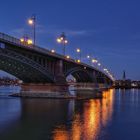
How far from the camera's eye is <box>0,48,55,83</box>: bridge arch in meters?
65.0

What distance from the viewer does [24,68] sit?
2990 inches

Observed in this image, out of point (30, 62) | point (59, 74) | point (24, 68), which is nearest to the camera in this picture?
point (30, 62)

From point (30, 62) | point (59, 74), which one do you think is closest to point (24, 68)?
point (30, 62)

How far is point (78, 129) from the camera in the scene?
1312 inches

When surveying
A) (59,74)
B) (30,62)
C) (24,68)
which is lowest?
(59,74)

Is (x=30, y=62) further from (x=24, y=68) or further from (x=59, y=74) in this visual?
(x=59, y=74)

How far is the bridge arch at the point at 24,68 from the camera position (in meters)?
65.0

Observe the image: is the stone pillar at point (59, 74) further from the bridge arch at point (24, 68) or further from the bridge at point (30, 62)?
the bridge arch at point (24, 68)

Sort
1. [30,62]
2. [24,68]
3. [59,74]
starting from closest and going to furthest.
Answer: [30,62] → [24,68] → [59,74]

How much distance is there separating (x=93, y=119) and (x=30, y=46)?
1346 inches

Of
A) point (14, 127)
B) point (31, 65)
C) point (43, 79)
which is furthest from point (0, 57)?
point (14, 127)

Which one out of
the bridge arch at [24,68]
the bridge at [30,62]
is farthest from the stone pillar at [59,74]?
the bridge arch at [24,68]

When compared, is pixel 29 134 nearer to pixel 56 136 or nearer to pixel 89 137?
pixel 56 136

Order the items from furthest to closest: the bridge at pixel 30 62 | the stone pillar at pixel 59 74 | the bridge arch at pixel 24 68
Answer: the stone pillar at pixel 59 74, the bridge arch at pixel 24 68, the bridge at pixel 30 62
